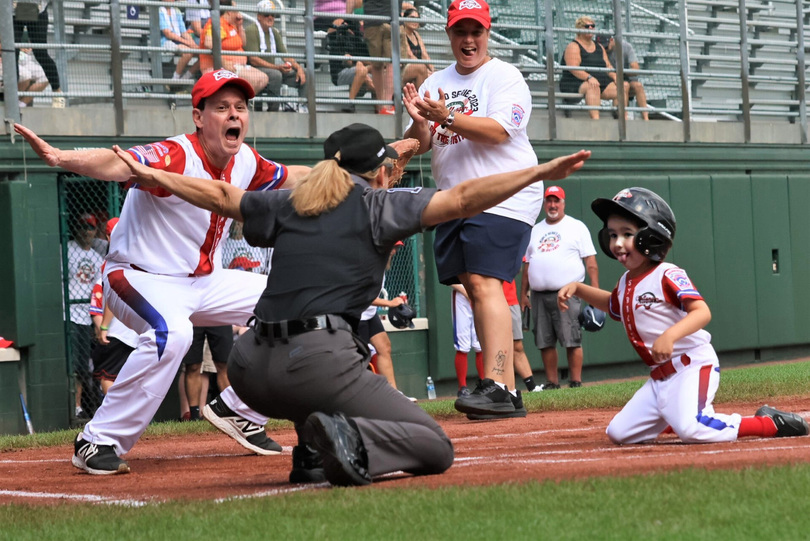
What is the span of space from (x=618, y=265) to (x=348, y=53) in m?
4.81

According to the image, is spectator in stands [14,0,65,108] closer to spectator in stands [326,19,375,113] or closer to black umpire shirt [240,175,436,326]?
spectator in stands [326,19,375,113]

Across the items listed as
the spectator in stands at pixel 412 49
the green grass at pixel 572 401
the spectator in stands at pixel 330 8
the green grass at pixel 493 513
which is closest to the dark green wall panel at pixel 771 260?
the spectator in stands at pixel 412 49

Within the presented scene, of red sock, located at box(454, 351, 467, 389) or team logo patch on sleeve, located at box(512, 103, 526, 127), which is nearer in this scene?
team logo patch on sleeve, located at box(512, 103, 526, 127)

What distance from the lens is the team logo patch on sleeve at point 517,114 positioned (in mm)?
7715

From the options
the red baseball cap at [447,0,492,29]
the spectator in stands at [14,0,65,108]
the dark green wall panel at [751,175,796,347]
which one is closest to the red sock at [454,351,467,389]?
the spectator in stands at [14,0,65,108]

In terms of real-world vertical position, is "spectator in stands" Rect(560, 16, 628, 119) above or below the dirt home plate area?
above

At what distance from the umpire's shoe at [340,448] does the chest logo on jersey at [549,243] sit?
8927 mm

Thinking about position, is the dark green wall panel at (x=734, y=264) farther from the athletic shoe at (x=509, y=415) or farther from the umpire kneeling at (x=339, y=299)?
the umpire kneeling at (x=339, y=299)

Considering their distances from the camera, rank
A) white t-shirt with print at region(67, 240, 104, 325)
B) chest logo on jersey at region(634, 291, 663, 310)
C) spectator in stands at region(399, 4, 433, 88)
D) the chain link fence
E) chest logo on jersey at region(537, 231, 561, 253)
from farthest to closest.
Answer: spectator in stands at region(399, 4, 433, 88) → chest logo on jersey at region(537, 231, 561, 253) → white t-shirt with print at region(67, 240, 104, 325) → the chain link fence → chest logo on jersey at region(634, 291, 663, 310)

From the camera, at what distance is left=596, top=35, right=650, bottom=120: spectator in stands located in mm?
17109

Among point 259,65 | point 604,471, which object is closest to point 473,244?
point 604,471

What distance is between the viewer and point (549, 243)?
1358cm

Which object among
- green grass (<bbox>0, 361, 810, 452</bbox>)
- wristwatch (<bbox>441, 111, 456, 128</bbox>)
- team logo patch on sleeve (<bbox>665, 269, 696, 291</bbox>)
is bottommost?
green grass (<bbox>0, 361, 810, 452</bbox>)

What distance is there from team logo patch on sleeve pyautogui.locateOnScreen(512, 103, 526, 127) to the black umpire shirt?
2.68 meters
